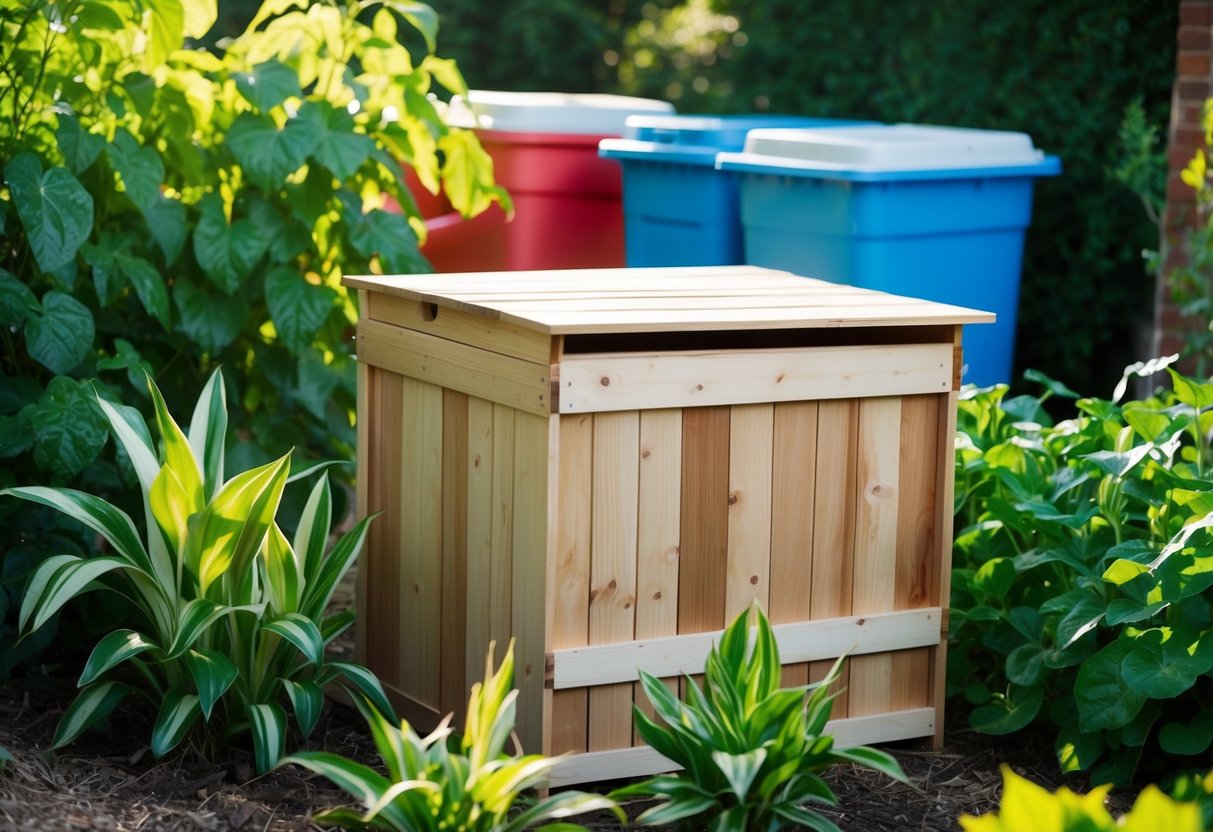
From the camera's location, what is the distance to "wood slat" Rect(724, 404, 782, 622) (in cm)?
234

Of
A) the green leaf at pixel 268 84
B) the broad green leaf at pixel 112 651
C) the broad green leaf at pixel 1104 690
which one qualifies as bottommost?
the broad green leaf at pixel 1104 690

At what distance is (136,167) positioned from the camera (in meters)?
2.82

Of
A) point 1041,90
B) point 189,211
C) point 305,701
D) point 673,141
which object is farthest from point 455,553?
point 1041,90

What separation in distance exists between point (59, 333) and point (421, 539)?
2.46ft

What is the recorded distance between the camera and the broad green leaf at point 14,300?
255 centimetres

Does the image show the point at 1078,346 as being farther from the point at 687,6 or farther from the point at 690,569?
the point at 687,6

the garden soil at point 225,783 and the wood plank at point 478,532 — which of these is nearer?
the garden soil at point 225,783

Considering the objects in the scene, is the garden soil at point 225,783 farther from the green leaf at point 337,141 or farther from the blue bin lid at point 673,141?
the blue bin lid at point 673,141

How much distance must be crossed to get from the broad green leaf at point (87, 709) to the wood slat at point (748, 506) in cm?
99

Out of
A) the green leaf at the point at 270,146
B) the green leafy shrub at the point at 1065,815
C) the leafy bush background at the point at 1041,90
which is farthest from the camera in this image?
the leafy bush background at the point at 1041,90

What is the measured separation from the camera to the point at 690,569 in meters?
2.35

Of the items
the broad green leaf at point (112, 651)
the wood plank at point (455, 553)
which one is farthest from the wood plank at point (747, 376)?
the broad green leaf at point (112, 651)

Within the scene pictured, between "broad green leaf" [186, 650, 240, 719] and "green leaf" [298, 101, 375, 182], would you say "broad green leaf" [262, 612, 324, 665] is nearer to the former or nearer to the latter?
"broad green leaf" [186, 650, 240, 719]

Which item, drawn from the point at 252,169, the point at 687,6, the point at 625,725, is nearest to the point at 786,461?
the point at 625,725
